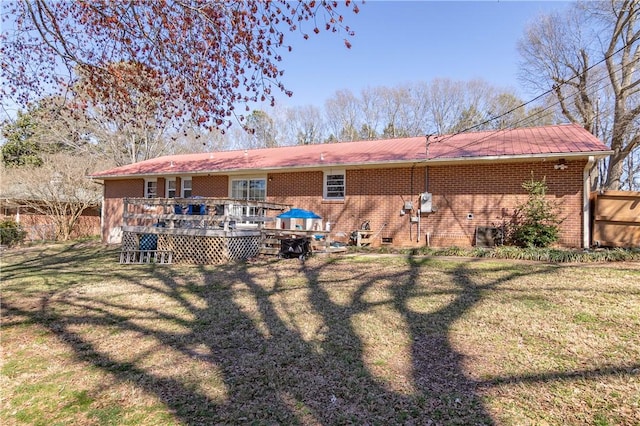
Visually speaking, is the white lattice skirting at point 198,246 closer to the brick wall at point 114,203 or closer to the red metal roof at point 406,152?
the red metal roof at point 406,152

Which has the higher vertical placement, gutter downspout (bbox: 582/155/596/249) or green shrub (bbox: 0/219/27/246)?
gutter downspout (bbox: 582/155/596/249)

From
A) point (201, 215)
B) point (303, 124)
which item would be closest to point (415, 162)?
point (201, 215)

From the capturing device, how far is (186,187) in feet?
56.0

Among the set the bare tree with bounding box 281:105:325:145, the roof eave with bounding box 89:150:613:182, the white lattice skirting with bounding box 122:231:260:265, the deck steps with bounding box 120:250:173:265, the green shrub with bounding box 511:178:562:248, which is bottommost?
the deck steps with bounding box 120:250:173:265

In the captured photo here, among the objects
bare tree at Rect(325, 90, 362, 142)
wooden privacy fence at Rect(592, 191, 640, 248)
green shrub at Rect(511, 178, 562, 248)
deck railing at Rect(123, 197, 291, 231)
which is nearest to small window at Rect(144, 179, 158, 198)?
deck railing at Rect(123, 197, 291, 231)

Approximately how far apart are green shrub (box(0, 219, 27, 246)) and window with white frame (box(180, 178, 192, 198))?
8890 millimetres

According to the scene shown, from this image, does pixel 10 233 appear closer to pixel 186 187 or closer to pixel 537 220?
pixel 186 187

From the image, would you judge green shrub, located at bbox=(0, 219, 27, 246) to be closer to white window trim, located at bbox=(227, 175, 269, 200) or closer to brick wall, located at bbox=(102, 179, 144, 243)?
brick wall, located at bbox=(102, 179, 144, 243)

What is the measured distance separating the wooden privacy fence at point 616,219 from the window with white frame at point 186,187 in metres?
15.1

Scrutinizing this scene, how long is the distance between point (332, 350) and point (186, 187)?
14503 millimetres

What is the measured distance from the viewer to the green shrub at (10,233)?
17875mm

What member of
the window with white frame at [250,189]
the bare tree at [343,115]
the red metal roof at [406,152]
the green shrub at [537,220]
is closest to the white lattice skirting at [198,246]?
the red metal roof at [406,152]

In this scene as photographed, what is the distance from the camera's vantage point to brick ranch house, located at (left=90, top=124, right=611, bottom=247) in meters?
10.6

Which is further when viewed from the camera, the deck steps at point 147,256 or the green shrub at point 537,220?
the deck steps at point 147,256
